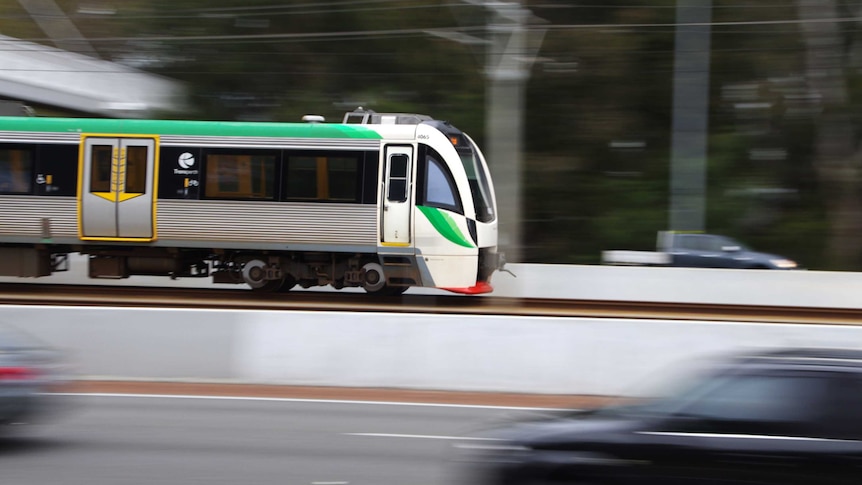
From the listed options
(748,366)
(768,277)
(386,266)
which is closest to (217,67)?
(386,266)

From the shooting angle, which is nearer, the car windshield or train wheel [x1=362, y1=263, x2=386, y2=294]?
the car windshield

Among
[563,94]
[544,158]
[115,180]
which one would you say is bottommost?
[115,180]

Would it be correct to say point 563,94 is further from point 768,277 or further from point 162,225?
point 162,225

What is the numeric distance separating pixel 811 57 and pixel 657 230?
7.36m

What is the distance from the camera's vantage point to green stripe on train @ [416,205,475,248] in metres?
16.4

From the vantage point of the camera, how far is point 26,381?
755 cm

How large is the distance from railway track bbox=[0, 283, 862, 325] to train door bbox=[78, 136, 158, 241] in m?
1.36

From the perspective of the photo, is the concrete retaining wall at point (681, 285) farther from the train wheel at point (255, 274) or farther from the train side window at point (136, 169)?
the train side window at point (136, 169)

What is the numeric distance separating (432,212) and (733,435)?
37.7ft

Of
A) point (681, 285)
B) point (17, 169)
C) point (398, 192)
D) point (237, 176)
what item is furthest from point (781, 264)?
point (17, 169)

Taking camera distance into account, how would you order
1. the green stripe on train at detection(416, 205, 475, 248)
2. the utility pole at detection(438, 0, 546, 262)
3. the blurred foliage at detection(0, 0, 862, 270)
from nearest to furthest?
1. the utility pole at detection(438, 0, 546, 262)
2. the green stripe on train at detection(416, 205, 475, 248)
3. the blurred foliage at detection(0, 0, 862, 270)

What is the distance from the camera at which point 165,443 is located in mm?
8406

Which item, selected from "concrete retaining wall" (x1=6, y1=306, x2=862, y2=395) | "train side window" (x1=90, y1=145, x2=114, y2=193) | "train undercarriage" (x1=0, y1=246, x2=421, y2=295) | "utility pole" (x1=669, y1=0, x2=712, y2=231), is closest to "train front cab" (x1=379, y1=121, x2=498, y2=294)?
"train undercarriage" (x1=0, y1=246, x2=421, y2=295)

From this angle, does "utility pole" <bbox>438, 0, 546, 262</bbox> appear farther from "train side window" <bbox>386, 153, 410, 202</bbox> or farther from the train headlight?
the train headlight
